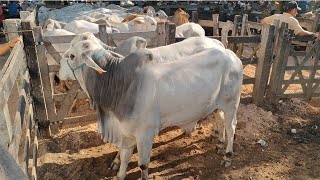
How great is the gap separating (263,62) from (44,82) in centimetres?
412

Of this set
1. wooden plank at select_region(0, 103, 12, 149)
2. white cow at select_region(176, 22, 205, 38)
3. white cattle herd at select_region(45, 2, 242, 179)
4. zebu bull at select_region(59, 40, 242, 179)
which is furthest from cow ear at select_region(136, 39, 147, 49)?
white cow at select_region(176, 22, 205, 38)

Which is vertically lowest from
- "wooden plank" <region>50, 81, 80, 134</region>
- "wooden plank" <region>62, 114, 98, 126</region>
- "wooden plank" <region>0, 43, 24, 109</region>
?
"wooden plank" <region>62, 114, 98, 126</region>

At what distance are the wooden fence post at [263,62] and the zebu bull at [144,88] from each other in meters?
2.19

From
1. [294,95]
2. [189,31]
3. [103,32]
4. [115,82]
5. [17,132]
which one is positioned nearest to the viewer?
[17,132]

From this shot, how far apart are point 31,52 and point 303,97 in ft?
18.2

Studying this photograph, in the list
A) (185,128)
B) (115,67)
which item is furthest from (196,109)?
(115,67)

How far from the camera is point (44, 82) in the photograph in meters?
4.81

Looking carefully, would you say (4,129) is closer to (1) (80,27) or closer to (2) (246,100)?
(2) (246,100)

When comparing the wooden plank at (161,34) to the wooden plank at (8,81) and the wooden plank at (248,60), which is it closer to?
the wooden plank at (248,60)

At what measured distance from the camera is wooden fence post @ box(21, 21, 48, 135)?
445 centimetres

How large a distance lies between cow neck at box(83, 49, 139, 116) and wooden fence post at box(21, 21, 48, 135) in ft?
5.31

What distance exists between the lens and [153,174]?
4.19 m

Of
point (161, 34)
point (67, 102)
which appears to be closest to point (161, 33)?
point (161, 34)

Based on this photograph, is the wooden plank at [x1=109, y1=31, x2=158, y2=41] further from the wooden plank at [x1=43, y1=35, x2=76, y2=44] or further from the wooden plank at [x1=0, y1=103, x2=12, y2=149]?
the wooden plank at [x1=0, y1=103, x2=12, y2=149]
